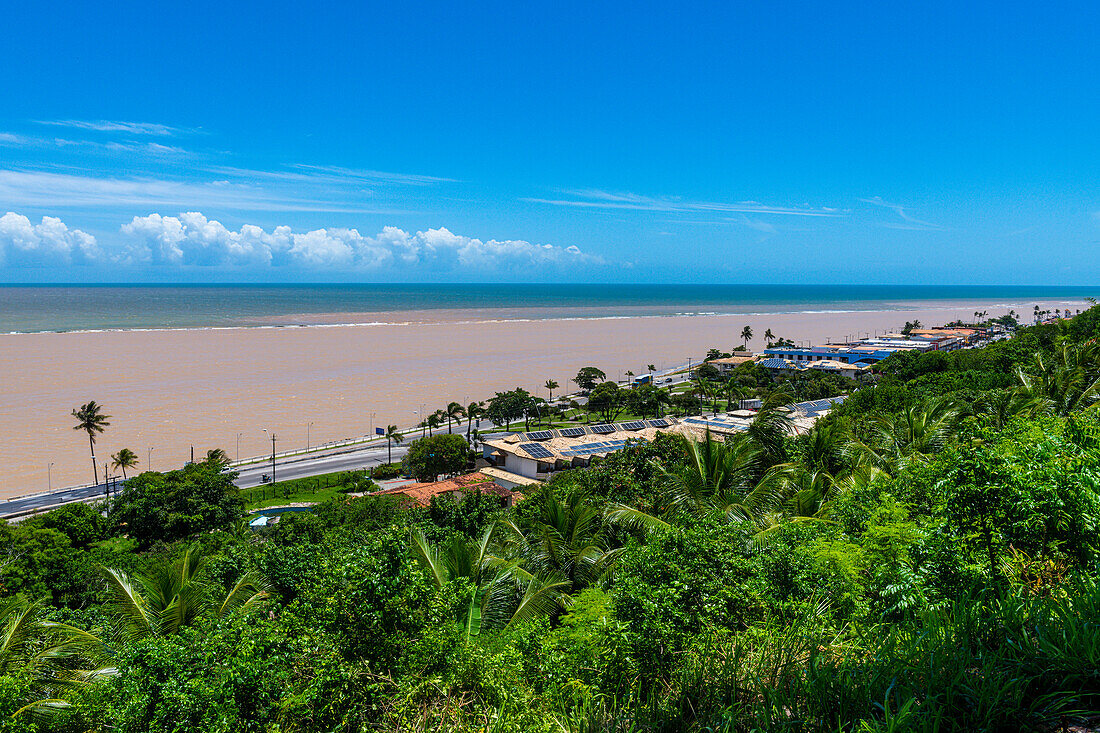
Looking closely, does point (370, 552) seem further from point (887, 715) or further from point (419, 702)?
point (887, 715)

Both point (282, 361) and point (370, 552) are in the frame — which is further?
point (282, 361)

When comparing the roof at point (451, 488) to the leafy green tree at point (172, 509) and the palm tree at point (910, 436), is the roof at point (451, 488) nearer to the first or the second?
the leafy green tree at point (172, 509)

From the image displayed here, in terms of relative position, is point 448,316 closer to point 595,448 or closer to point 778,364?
point 778,364

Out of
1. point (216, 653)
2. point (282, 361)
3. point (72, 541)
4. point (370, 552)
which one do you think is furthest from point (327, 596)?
point (282, 361)

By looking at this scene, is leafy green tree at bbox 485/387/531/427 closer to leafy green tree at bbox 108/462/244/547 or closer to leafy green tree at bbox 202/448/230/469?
leafy green tree at bbox 202/448/230/469

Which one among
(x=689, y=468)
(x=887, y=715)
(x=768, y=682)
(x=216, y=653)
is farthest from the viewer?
(x=689, y=468)
